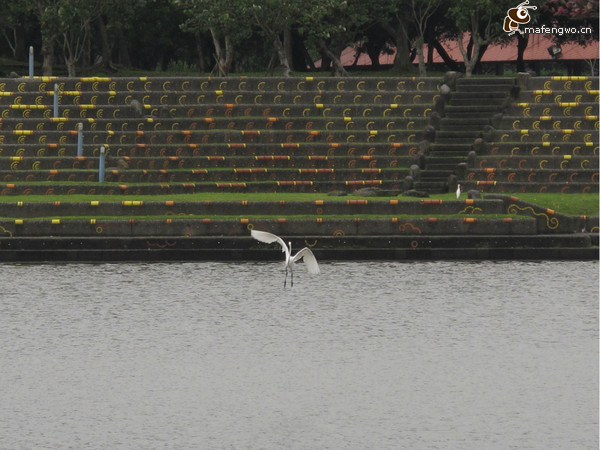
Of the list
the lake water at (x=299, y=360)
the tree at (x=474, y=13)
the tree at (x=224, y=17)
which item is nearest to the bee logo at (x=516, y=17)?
the tree at (x=474, y=13)

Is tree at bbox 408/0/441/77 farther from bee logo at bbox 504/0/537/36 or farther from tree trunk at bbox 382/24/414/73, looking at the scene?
bee logo at bbox 504/0/537/36

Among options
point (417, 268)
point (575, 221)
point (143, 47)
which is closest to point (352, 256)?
point (417, 268)

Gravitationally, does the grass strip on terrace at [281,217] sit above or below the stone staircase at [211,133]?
below

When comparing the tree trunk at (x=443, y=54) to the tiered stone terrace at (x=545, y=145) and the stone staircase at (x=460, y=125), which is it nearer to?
the stone staircase at (x=460, y=125)

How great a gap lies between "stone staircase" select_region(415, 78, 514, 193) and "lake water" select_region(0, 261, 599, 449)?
30.5ft

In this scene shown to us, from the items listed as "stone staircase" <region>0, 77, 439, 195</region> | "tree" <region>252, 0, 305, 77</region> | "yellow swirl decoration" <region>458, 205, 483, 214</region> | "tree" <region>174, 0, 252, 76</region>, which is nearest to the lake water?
"yellow swirl decoration" <region>458, 205, 483, 214</region>

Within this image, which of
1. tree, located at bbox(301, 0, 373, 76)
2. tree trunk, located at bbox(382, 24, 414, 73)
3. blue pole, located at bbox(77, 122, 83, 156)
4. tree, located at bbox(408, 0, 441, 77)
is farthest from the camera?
tree trunk, located at bbox(382, 24, 414, 73)

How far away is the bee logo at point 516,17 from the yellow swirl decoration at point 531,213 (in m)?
20.6

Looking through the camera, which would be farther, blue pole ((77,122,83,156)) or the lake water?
blue pole ((77,122,83,156))

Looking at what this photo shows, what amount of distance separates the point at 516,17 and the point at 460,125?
725 inches

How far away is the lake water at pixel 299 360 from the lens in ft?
33.2

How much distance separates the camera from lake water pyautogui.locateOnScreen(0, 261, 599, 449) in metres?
10.1

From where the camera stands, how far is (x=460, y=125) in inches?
1227

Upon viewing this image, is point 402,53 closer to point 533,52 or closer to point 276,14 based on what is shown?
point 276,14
